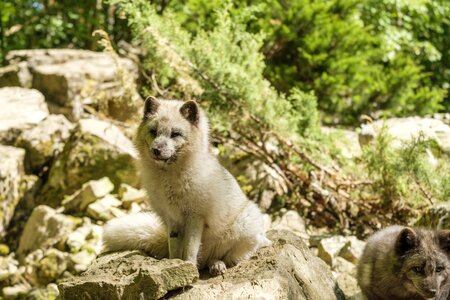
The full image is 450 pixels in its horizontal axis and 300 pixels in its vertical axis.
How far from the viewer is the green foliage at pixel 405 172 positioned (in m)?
6.13

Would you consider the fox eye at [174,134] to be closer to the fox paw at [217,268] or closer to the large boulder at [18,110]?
the fox paw at [217,268]

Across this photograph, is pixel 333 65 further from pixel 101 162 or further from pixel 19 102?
pixel 19 102

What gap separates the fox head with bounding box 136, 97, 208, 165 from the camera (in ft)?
12.5

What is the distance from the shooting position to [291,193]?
24.9 ft

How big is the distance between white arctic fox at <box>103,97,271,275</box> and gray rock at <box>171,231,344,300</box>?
179 millimetres

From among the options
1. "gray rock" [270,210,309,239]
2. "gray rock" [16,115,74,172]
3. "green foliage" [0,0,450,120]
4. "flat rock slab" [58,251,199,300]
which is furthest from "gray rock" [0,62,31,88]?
"flat rock slab" [58,251,199,300]

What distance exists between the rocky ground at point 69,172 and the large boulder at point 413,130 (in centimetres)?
2

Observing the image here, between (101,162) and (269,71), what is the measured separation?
3205mm

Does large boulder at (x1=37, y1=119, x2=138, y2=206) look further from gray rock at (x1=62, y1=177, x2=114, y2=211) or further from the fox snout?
the fox snout

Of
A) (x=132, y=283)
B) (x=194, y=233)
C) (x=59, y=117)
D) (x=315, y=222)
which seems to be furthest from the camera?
(x=59, y=117)

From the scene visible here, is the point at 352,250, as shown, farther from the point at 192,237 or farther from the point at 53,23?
the point at 53,23

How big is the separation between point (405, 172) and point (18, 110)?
5716mm

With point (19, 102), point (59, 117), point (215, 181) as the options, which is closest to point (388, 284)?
point (215, 181)

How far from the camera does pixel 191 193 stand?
12.9 feet
